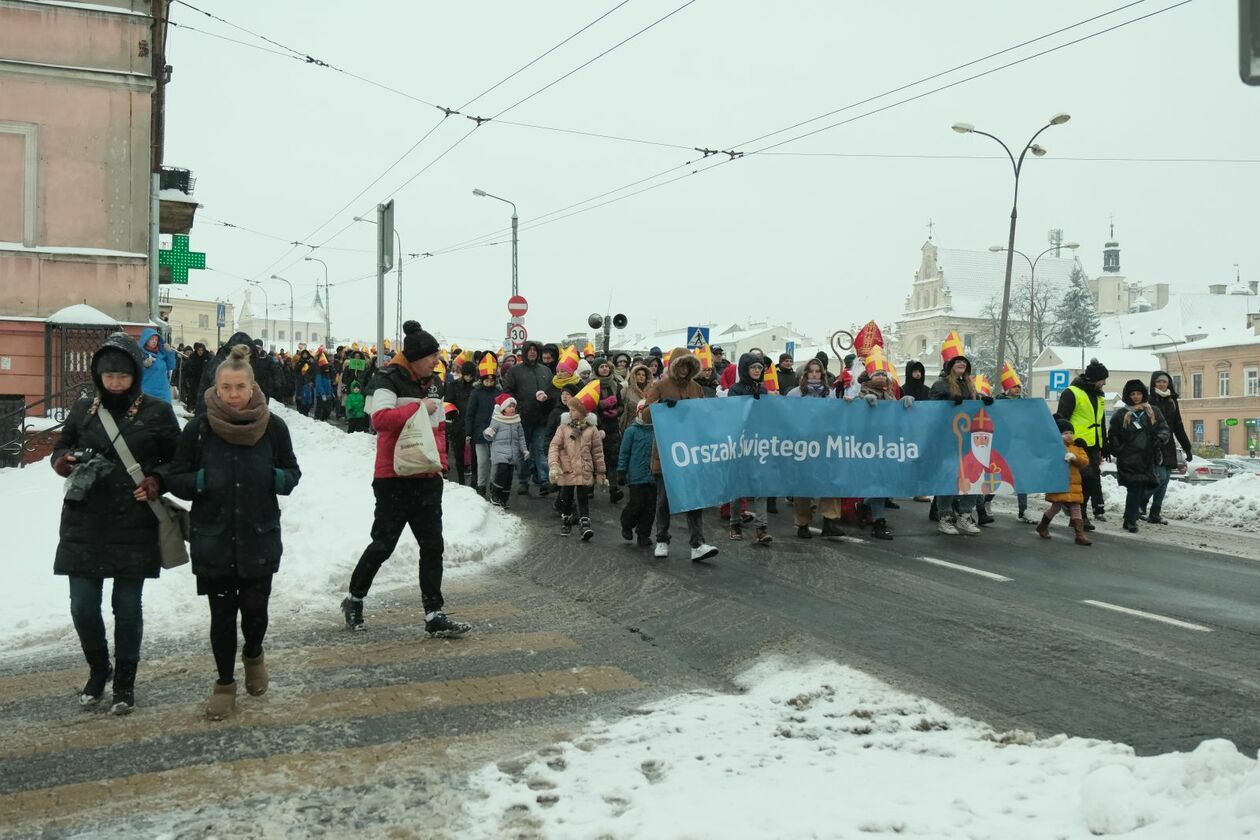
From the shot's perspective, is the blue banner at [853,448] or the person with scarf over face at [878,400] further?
the person with scarf over face at [878,400]

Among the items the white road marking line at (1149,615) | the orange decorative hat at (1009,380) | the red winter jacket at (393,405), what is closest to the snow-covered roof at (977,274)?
the orange decorative hat at (1009,380)

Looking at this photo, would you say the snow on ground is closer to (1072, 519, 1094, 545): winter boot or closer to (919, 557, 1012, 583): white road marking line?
(919, 557, 1012, 583): white road marking line

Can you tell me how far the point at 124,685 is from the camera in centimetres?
561

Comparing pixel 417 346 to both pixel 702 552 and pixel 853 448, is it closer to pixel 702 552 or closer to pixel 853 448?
pixel 702 552

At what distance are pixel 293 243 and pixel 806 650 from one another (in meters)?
33.8

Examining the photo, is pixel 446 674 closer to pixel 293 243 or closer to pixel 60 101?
pixel 60 101

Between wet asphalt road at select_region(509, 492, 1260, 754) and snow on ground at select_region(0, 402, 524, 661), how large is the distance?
31.9 inches

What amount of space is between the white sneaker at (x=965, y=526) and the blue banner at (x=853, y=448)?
1.04 ft

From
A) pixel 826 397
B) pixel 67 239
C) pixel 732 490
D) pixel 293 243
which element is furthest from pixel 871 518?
pixel 293 243

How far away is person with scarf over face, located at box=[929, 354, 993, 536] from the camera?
1271cm

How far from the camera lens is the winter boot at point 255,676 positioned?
579cm

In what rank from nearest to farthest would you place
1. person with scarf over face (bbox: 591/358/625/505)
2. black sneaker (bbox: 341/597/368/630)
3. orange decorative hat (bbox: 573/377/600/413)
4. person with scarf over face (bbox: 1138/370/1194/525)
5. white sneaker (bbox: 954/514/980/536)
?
black sneaker (bbox: 341/597/368/630) < white sneaker (bbox: 954/514/980/536) < orange decorative hat (bbox: 573/377/600/413) < person with scarf over face (bbox: 1138/370/1194/525) < person with scarf over face (bbox: 591/358/625/505)

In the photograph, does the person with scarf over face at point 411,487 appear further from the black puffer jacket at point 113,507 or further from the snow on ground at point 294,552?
the black puffer jacket at point 113,507

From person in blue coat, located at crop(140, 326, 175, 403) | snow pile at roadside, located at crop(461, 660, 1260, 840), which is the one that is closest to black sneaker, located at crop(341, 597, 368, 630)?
snow pile at roadside, located at crop(461, 660, 1260, 840)
